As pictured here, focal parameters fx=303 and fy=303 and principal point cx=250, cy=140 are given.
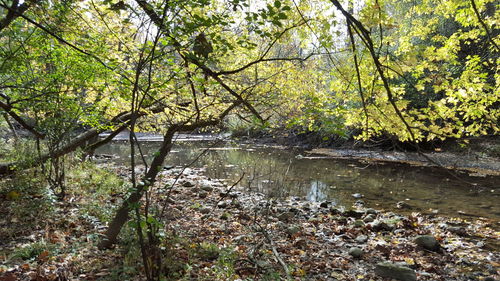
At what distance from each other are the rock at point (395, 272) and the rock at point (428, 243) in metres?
1.46

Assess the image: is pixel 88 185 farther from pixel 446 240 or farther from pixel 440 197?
pixel 440 197

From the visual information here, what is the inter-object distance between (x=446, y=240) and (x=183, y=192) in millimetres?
7120

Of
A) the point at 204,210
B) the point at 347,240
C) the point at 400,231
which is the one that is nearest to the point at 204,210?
the point at 204,210


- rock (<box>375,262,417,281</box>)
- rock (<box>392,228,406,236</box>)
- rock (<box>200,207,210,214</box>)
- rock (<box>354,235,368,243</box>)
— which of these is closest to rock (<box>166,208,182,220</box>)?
rock (<box>200,207,210,214</box>)

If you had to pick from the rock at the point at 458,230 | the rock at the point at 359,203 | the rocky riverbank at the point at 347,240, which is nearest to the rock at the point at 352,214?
the rocky riverbank at the point at 347,240

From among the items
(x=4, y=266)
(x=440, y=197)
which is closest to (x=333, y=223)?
(x=440, y=197)

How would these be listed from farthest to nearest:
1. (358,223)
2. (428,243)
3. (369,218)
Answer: (369,218)
(358,223)
(428,243)

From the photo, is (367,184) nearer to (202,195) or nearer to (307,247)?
(202,195)

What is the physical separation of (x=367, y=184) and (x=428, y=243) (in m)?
6.11

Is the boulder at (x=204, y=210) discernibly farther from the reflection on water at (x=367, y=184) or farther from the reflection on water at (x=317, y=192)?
the reflection on water at (x=317, y=192)

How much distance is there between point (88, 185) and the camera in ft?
26.8

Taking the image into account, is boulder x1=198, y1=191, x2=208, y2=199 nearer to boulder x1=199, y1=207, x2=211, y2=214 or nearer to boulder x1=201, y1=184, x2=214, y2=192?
boulder x1=201, y1=184, x2=214, y2=192

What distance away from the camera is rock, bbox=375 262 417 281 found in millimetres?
4348

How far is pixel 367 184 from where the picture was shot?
1160cm
